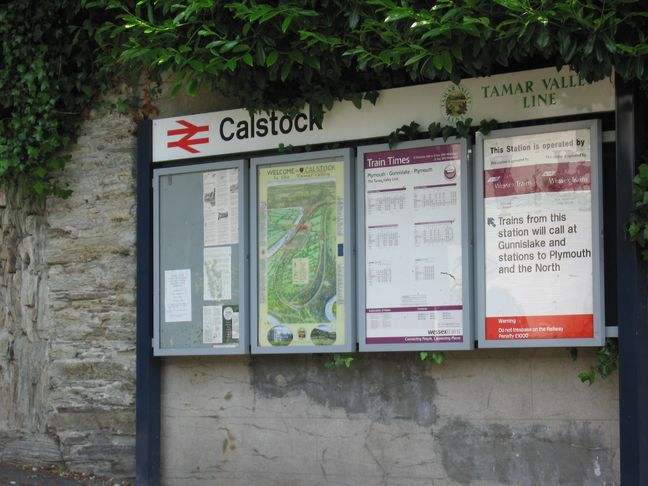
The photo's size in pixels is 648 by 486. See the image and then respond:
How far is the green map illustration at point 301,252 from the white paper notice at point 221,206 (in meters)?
0.31

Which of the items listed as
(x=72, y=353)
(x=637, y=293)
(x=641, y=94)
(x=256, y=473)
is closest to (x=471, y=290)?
(x=637, y=293)

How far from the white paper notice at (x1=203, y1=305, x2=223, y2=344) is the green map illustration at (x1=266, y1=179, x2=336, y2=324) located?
0.44 metres

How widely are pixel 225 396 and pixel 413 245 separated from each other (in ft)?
6.66

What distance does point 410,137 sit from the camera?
7.66 meters

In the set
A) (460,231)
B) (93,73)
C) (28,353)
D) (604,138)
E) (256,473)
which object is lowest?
(256,473)

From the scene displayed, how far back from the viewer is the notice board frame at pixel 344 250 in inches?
306

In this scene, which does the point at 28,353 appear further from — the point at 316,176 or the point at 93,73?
the point at 316,176

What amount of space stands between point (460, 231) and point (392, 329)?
85cm

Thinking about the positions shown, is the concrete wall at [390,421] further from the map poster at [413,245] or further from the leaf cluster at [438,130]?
the leaf cluster at [438,130]

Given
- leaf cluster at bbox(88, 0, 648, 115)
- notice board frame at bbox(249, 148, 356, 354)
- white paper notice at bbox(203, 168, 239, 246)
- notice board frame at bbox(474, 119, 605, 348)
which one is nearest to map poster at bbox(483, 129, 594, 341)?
notice board frame at bbox(474, 119, 605, 348)

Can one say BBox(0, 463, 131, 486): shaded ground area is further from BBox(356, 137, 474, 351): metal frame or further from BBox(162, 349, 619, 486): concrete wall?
BBox(356, 137, 474, 351): metal frame

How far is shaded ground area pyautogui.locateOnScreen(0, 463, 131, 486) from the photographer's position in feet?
28.9

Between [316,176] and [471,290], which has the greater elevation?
[316,176]

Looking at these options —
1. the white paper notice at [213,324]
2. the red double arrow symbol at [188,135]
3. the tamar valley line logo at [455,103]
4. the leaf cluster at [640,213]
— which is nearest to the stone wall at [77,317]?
the red double arrow symbol at [188,135]
